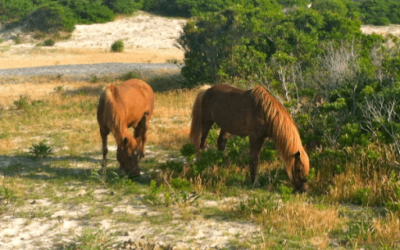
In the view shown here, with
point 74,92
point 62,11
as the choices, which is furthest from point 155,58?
point 62,11

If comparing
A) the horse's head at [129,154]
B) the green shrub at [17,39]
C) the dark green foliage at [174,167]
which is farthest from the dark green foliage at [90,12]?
the horse's head at [129,154]

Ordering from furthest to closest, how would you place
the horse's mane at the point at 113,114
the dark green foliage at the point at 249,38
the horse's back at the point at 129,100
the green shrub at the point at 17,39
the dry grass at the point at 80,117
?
the green shrub at the point at 17,39
the dark green foliage at the point at 249,38
the dry grass at the point at 80,117
the horse's back at the point at 129,100
the horse's mane at the point at 113,114

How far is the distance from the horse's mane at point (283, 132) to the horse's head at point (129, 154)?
97.4 inches

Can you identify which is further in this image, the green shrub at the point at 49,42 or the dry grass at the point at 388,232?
the green shrub at the point at 49,42

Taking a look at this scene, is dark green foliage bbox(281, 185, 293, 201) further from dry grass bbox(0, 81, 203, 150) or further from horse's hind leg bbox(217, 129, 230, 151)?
dry grass bbox(0, 81, 203, 150)

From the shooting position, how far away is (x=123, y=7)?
57000 mm

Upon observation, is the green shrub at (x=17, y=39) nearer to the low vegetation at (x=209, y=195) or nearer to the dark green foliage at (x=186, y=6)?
the dark green foliage at (x=186, y=6)

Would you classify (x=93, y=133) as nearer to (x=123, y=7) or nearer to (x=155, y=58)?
(x=155, y=58)

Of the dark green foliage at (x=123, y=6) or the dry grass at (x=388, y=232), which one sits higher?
the dark green foliage at (x=123, y=6)

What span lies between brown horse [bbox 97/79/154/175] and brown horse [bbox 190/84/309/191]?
1385mm

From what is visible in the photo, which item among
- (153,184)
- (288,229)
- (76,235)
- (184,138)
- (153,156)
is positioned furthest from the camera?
(184,138)

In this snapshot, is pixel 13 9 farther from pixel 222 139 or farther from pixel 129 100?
pixel 222 139

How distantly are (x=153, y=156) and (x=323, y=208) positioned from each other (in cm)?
461

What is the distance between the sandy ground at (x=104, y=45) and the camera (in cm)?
3444
